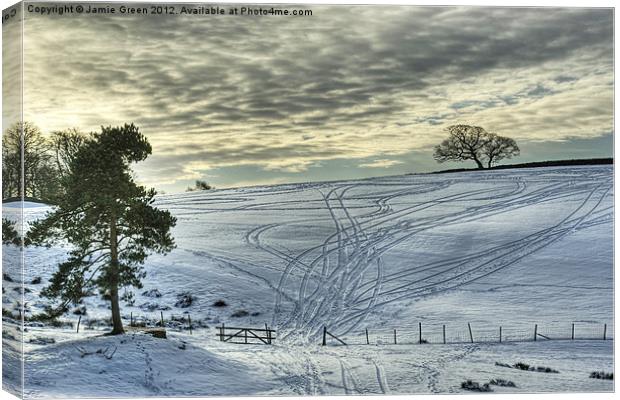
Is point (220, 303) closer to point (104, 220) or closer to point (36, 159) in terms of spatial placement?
point (104, 220)

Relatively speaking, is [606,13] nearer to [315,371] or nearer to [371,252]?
[371,252]

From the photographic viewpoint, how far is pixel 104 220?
628 inches

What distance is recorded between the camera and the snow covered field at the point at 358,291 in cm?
1566

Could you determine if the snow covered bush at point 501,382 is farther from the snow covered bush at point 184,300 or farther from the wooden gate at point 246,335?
the snow covered bush at point 184,300

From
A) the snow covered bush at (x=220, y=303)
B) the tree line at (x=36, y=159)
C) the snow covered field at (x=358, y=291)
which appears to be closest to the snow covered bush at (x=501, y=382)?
the snow covered field at (x=358, y=291)

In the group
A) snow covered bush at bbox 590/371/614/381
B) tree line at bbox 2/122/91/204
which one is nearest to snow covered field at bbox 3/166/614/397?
snow covered bush at bbox 590/371/614/381

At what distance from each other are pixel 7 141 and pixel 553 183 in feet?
38.7

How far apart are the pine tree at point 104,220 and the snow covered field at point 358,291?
1.02 ft

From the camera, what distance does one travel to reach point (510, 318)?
16734 mm

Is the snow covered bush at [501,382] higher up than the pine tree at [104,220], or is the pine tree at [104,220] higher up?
the pine tree at [104,220]

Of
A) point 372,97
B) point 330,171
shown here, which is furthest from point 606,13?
point 330,171

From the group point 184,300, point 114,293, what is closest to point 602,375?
point 184,300

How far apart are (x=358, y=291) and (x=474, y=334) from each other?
2.64 metres

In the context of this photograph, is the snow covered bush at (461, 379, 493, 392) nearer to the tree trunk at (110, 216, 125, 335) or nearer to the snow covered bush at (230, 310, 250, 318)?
the snow covered bush at (230, 310, 250, 318)
